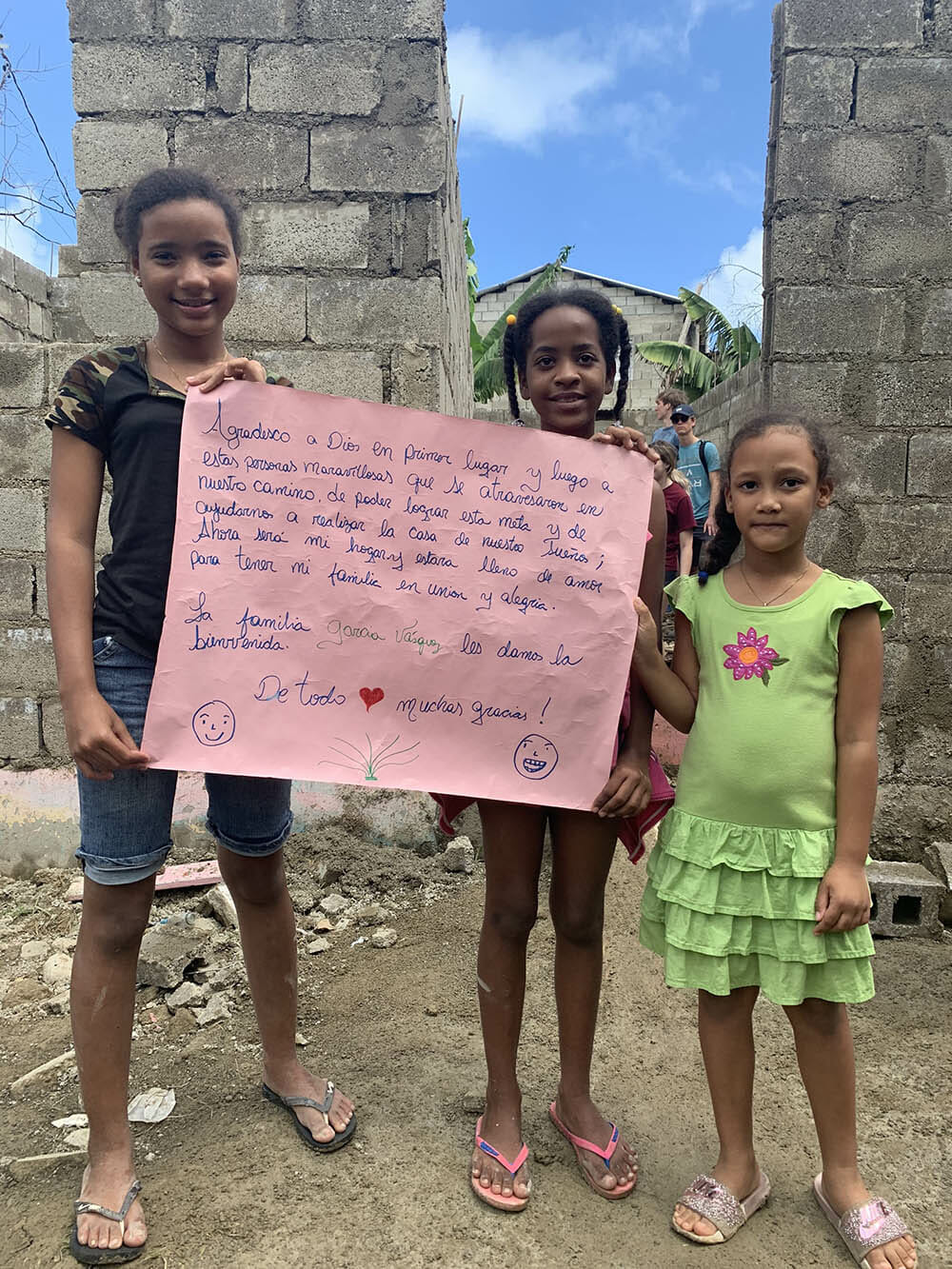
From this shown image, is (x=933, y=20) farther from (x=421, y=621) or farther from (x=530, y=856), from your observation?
(x=530, y=856)

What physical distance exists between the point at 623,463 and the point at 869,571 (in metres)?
2.07

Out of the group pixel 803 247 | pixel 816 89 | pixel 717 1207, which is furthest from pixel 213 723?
pixel 816 89

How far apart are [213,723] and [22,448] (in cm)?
230

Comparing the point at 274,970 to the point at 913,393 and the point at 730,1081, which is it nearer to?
the point at 730,1081

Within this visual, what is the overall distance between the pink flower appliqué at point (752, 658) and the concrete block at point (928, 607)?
82.6 inches

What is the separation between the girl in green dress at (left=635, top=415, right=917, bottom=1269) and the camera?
162 centimetres

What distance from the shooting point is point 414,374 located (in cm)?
330

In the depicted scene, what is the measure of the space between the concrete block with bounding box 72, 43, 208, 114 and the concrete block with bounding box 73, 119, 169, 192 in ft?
0.22

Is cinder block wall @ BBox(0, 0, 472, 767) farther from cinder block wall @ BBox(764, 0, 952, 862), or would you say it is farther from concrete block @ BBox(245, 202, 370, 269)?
cinder block wall @ BBox(764, 0, 952, 862)

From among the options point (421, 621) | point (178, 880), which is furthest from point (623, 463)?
point (178, 880)

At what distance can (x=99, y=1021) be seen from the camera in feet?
5.46

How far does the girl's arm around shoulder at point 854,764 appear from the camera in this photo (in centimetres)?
159

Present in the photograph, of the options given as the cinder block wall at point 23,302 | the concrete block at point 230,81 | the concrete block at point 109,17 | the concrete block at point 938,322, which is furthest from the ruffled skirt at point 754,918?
the cinder block wall at point 23,302

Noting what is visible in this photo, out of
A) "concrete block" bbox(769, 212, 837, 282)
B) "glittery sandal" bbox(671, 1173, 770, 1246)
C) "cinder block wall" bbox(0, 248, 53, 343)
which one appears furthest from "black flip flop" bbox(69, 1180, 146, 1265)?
"cinder block wall" bbox(0, 248, 53, 343)
